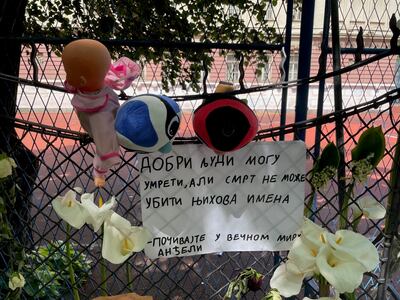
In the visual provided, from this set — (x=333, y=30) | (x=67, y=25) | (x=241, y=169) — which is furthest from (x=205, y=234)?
(x=67, y=25)

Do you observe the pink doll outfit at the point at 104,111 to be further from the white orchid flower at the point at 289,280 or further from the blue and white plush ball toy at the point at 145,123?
the white orchid flower at the point at 289,280

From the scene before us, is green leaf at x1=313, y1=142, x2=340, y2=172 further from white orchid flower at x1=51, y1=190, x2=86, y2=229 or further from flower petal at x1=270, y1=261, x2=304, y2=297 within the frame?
white orchid flower at x1=51, y1=190, x2=86, y2=229

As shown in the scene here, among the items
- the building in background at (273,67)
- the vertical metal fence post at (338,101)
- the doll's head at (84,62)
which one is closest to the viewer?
the doll's head at (84,62)

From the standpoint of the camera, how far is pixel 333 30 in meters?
0.92

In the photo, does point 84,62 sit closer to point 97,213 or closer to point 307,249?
point 97,213

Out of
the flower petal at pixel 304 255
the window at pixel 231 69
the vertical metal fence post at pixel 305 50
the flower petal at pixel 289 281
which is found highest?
the window at pixel 231 69

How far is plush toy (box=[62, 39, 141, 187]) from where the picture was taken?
2.18 ft

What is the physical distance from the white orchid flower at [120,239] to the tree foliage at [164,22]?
62.9 inches

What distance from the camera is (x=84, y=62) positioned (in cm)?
66

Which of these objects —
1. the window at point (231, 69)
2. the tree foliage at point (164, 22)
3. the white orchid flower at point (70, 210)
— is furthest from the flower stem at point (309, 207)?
the tree foliage at point (164, 22)

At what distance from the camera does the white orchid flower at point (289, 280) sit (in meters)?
0.74

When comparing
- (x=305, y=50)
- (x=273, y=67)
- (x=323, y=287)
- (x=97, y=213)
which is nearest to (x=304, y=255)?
(x=323, y=287)

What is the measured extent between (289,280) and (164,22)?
→ 6.95 ft

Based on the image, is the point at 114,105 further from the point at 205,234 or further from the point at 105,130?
the point at 205,234
